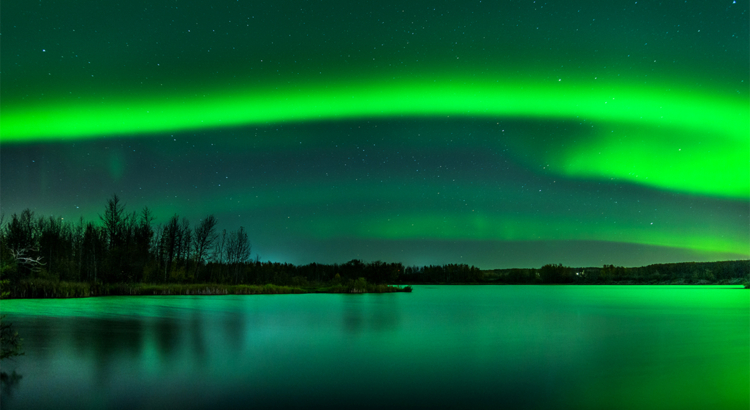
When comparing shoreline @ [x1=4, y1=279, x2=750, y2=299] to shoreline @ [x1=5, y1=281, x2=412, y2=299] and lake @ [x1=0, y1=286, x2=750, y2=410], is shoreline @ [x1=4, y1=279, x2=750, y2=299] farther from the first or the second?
lake @ [x1=0, y1=286, x2=750, y2=410]

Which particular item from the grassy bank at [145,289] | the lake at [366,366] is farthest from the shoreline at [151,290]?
the lake at [366,366]

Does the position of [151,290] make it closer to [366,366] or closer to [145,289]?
[145,289]

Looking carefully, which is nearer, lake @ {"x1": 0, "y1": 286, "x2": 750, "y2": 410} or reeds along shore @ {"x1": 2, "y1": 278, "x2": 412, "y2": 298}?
lake @ {"x1": 0, "y1": 286, "x2": 750, "y2": 410}

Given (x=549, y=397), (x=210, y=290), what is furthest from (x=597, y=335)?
(x=210, y=290)

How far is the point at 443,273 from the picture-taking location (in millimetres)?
180875

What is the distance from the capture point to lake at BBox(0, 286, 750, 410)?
10.5 metres

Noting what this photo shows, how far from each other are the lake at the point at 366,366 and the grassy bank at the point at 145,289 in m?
13.7

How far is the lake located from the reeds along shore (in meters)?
13.7

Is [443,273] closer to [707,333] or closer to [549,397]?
[707,333]

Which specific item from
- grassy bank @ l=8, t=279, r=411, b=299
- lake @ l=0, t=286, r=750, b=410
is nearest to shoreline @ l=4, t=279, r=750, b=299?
grassy bank @ l=8, t=279, r=411, b=299

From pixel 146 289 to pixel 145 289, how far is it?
4.4 inches

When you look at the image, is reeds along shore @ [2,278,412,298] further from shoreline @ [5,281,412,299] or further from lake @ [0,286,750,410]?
lake @ [0,286,750,410]

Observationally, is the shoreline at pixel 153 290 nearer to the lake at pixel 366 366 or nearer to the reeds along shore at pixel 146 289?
the reeds along shore at pixel 146 289

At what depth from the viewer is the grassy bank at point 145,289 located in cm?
3959
